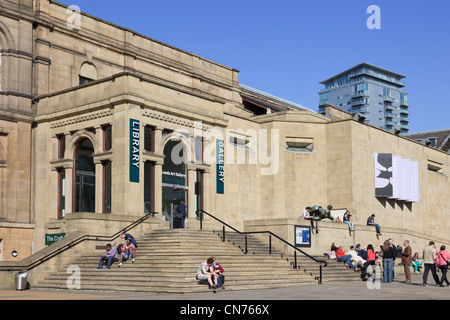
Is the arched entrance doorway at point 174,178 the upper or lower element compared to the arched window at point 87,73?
lower

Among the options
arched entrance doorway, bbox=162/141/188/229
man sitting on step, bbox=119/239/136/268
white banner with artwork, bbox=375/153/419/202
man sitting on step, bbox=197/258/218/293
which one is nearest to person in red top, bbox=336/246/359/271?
arched entrance doorway, bbox=162/141/188/229

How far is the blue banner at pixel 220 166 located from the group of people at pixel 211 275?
48.9 ft

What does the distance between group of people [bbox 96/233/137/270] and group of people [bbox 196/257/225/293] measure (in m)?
4.69

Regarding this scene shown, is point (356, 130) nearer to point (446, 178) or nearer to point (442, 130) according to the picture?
point (446, 178)

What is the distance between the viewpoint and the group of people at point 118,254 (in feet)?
82.4

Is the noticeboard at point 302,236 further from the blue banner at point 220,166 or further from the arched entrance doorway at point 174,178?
the arched entrance doorway at point 174,178

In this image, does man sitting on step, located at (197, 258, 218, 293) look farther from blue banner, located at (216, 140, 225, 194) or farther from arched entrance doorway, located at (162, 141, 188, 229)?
blue banner, located at (216, 140, 225, 194)

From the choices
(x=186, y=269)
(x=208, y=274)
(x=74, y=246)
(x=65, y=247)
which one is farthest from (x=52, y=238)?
(x=208, y=274)

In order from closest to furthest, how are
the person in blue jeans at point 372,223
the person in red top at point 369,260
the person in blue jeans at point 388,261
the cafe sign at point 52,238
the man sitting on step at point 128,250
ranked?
the man sitting on step at point 128,250 → the person in blue jeans at point 388,261 → the person in red top at point 369,260 → the cafe sign at point 52,238 → the person in blue jeans at point 372,223

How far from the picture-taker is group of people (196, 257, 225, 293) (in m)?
21.3

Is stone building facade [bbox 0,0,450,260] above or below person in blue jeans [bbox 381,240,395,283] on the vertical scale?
above

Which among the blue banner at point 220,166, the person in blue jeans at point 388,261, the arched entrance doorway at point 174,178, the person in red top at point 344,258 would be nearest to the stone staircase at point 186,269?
the person in red top at point 344,258

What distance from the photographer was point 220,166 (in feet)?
122

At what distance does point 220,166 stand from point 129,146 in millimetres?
7255
